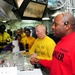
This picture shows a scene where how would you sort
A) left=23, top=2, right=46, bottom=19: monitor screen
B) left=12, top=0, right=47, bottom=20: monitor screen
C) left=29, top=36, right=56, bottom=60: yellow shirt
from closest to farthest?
1. left=12, top=0, right=47, bottom=20: monitor screen
2. left=29, top=36, right=56, bottom=60: yellow shirt
3. left=23, top=2, right=46, bottom=19: monitor screen

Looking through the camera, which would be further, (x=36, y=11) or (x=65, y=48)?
(x=36, y=11)

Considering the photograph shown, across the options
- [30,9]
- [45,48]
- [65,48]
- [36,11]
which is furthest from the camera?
[36,11]

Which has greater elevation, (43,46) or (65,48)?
(65,48)

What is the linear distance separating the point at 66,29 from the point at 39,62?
81 centimetres

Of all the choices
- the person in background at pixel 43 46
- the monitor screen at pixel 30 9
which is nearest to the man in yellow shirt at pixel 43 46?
the person in background at pixel 43 46

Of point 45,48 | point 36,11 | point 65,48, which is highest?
point 36,11

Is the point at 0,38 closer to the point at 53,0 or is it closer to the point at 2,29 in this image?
the point at 2,29

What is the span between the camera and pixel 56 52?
231cm

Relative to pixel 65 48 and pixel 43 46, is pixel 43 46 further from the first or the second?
pixel 65 48

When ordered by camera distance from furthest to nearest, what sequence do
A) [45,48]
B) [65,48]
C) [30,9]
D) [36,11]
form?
[36,11] → [30,9] → [45,48] → [65,48]

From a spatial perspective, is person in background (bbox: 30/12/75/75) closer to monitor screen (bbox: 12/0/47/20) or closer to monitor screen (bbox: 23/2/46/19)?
monitor screen (bbox: 12/0/47/20)

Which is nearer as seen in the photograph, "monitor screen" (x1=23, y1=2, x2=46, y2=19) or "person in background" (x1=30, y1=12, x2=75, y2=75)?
"person in background" (x1=30, y1=12, x2=75, y2=75)

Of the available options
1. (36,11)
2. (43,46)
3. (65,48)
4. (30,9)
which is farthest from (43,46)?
(65,48)

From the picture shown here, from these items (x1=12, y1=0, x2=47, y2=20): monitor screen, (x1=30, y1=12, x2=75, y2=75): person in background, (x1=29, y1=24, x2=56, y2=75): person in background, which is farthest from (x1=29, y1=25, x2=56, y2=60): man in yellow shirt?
(x1=30, y1=12, x2=75, y2=75): person in background
